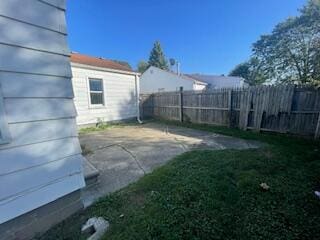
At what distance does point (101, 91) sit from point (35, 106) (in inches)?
286

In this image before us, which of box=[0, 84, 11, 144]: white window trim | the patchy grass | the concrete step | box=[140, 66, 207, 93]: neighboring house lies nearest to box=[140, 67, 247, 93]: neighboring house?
box=[140, 66, 207, 93]: neighboring house

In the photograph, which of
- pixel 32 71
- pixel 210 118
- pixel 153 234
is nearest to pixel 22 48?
pixel 32 71

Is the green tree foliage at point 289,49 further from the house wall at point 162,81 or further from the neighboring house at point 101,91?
the neighboring house at point 101,91

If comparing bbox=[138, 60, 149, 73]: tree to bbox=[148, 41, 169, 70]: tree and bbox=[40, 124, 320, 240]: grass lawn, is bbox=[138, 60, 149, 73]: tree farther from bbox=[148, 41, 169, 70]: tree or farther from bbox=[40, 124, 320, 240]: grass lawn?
bbox=[40, 124, 320, 240]: grass lawn

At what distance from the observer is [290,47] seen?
52.8 ft

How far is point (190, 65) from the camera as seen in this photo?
1527 inches

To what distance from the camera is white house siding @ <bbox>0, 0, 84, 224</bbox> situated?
1.58 meters

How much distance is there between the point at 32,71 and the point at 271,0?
1151 centimetres

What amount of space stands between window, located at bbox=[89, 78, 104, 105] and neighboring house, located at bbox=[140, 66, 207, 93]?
8.86 metres

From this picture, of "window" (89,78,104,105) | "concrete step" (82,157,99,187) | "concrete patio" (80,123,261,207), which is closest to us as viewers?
"concrete step" (82,157,99,187)

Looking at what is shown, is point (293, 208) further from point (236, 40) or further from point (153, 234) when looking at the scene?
point (236, 40)

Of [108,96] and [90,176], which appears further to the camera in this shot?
[108,96]

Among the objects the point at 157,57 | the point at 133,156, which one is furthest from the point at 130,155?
the point at 157,57

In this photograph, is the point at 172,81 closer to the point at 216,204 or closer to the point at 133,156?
the point at 133,156
